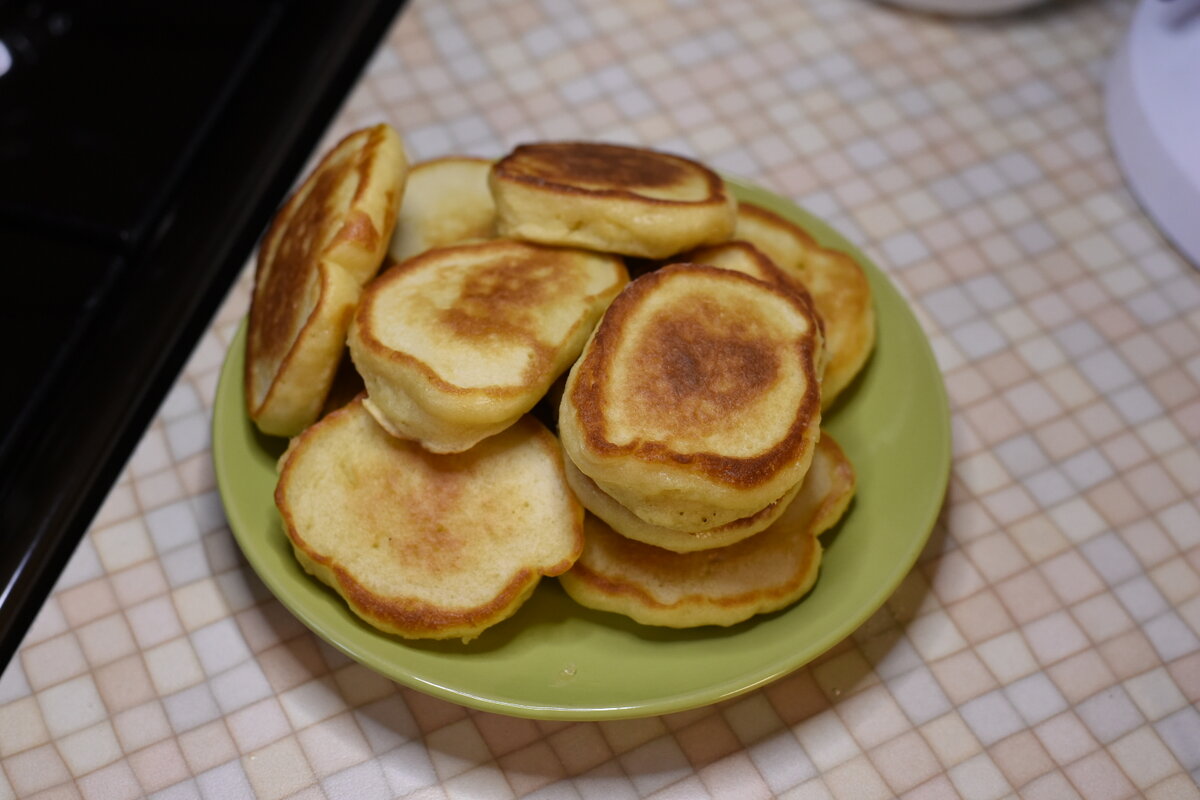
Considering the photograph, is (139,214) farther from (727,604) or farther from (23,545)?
(727,604)

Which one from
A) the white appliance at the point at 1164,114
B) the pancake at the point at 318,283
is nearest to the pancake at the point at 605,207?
the pancake at the point at 318,283

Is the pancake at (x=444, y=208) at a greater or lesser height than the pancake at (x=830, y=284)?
greater

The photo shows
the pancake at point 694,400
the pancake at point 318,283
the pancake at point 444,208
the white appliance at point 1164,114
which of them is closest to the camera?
the pancake at point 694,400

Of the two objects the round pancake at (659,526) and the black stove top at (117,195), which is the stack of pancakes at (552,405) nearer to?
the round pancake at (659,526)

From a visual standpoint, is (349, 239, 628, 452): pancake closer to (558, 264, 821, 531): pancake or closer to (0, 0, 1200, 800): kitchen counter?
(558, 264, 821, 531): pancake

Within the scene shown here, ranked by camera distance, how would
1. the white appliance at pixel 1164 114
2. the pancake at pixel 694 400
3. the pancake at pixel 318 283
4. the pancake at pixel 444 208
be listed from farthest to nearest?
the white appliance at pixel 1164 114
the pancake at pixel 444 208
the pancake at pixel 318 283
the pancake at pixel 694 400

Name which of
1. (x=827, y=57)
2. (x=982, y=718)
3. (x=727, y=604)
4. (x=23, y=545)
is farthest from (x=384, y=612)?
(x=827, y=57)

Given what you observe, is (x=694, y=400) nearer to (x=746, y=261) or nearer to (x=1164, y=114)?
(x=746, y=261)
